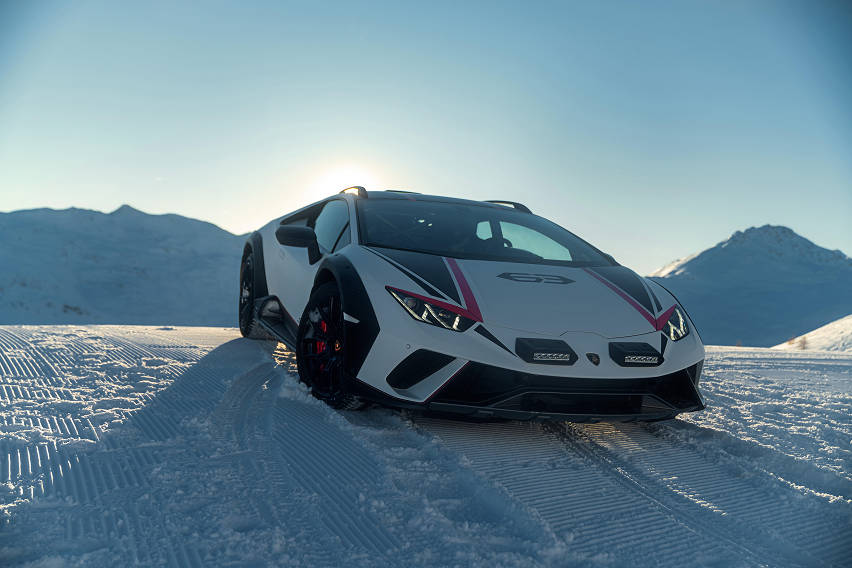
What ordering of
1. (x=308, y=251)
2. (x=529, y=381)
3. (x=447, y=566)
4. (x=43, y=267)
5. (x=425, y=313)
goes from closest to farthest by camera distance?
1. (x=447, y=566)
2. (x=529, y=381)
3. (x=425, y=313)
4. (x=308, y=251)
5. (x=43, y=267)

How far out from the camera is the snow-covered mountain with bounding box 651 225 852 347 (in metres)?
47.2

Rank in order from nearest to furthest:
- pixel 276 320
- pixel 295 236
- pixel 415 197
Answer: pixel 295 236
pixel 415 197
pixel 276 320

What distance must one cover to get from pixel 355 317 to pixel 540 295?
2.99ft

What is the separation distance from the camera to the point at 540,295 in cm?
268

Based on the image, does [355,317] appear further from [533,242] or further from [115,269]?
[115,269]

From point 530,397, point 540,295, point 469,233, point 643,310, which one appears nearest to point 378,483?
point 530,397

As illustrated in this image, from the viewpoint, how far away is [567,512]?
1897 mm

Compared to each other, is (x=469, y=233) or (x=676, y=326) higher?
(x=469, y=233)

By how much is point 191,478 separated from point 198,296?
2487cm

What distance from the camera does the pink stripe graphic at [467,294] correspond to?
243 cm

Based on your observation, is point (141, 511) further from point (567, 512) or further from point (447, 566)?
point (567, 512)

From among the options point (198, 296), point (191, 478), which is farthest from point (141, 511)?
point (198, 296)

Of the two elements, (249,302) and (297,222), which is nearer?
(297,222)

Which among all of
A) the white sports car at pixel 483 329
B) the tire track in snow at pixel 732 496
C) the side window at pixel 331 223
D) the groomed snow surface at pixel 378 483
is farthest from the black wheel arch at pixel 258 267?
the tire track in snow at pixel 732 496
